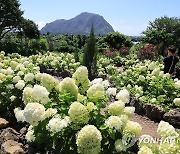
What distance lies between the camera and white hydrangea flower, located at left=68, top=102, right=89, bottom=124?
256cm

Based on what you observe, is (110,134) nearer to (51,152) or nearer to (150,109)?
(51,152)

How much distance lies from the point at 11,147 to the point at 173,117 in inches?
131

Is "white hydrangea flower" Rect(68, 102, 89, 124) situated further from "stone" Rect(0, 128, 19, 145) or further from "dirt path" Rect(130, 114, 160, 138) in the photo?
"dirt path" Rect(130, 114, 160, 138)

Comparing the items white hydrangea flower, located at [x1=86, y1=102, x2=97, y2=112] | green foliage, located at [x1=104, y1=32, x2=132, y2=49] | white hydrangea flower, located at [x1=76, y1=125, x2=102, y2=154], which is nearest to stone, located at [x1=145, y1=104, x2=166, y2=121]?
white hydrangea flower, located at [x1=86, y1=102, x2=97, y2=112]

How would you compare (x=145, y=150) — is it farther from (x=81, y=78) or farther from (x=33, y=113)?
(x=81, y=78)

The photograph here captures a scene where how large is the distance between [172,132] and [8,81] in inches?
127

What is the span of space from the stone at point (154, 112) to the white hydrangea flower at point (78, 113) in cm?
394

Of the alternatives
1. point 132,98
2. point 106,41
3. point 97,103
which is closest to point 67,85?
point 97,103

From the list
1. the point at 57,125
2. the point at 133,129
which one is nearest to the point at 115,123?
the point at 133,129

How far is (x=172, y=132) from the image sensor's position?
2.16 m

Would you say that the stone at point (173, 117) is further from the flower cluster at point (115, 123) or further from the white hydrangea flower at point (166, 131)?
the white hydrangea flower at point (166, 131)

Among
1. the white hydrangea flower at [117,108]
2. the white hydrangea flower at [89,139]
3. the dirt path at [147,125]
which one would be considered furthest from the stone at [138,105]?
the white hydrangea flower at [89,139]

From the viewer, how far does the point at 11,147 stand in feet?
11.6

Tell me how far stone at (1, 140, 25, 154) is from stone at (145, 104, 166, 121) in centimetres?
337
